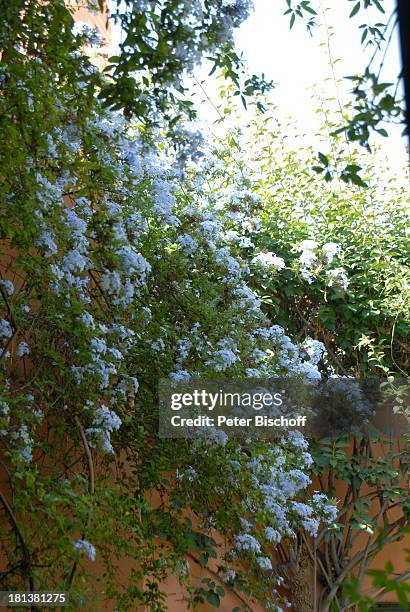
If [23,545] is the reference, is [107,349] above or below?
above

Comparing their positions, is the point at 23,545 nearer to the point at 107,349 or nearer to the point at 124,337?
the point at 107,349

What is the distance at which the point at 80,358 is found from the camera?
118 inches

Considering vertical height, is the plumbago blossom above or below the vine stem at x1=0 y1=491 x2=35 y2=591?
above

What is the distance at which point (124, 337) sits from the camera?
10.9 ft

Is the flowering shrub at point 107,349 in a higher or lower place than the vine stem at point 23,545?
higher

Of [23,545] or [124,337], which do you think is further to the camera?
[124,337]

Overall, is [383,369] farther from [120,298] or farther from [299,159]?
[120,298]

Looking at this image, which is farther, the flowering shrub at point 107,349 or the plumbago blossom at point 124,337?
the plumbago blossom at point 124,337

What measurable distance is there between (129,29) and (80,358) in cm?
124

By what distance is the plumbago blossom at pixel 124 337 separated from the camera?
2838mm

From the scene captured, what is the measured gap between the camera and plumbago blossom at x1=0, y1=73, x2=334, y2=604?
2838mm

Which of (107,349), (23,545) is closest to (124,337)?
(107,349)

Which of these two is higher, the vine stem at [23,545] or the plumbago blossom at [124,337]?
the plumbago blossom at [124,337]

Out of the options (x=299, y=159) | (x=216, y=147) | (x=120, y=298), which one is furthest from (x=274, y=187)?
(x=120, y=298)
